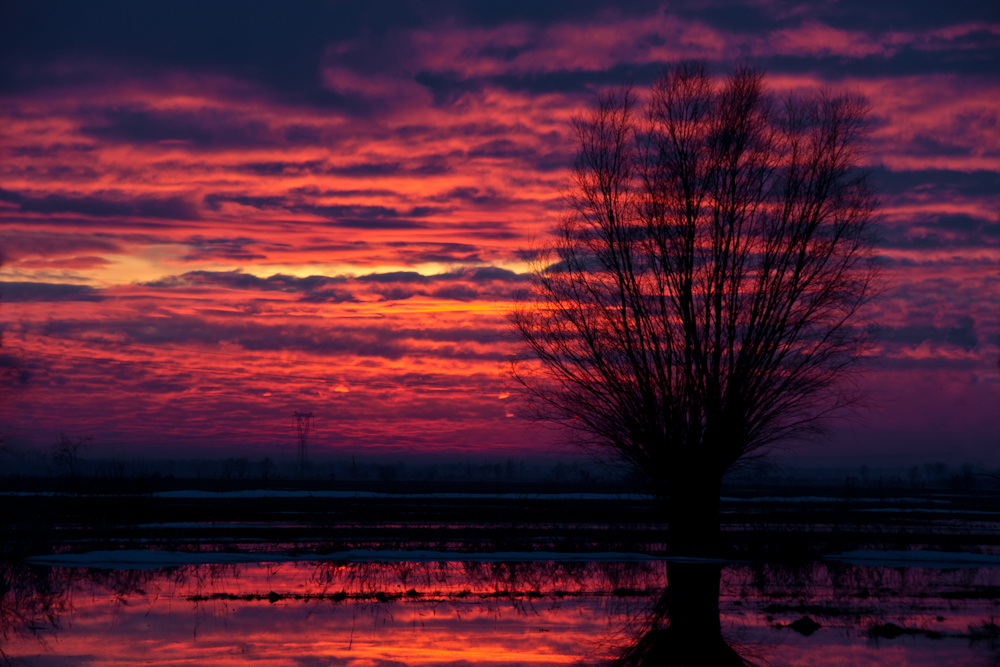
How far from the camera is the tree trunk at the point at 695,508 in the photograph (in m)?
22.6

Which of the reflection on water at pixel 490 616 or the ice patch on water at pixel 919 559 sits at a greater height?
the reflection on water at pixel 490 616

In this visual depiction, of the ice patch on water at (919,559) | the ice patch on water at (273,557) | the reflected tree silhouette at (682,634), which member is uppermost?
the reflected tree silhouette at (682,634)

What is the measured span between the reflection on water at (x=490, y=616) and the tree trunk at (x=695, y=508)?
2.58m

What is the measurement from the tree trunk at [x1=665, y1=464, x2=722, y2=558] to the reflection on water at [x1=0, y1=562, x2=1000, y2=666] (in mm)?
2582

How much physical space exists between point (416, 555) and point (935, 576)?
12200 millimetres

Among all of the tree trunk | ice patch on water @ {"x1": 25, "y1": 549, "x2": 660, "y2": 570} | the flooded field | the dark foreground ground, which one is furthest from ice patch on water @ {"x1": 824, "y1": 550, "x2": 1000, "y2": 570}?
ice patch on water @ {"x1": 25, "y1": 549, "x2": 660, "y2": 570}

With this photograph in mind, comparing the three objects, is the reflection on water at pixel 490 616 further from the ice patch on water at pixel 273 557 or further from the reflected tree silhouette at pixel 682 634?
the ice patch on water at pixel 273 557

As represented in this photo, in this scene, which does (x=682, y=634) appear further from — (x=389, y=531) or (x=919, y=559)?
(x=389, y=531)

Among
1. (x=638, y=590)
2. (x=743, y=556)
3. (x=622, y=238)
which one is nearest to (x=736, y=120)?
(x=622, y=238)

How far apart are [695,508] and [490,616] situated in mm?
10777

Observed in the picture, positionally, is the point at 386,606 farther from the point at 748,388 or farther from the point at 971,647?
the point at 748,388

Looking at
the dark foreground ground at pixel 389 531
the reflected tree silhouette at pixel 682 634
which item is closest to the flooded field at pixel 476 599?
the reflected tree silhouette at pixel 682 634

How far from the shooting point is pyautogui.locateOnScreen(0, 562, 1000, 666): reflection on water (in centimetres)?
1046

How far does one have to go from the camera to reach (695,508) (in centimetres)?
2261
